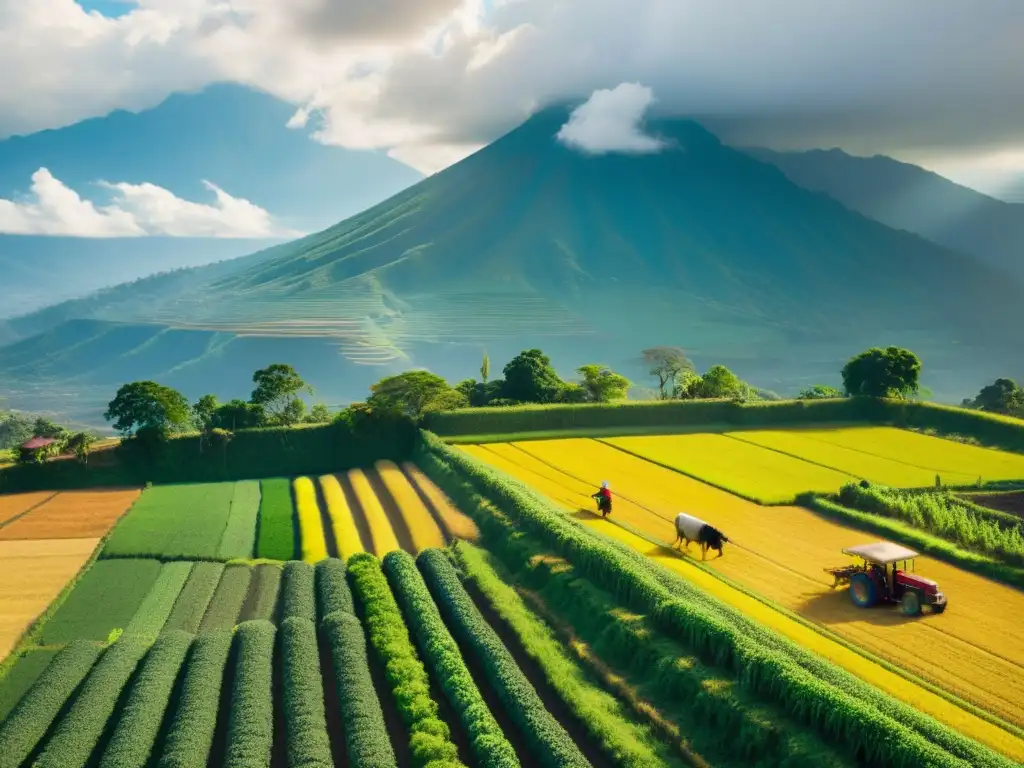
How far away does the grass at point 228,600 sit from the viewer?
24098 mm

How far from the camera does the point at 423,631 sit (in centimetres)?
2205

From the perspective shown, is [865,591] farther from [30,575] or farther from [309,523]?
[30,575]

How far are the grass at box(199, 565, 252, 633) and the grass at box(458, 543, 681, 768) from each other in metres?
7.88

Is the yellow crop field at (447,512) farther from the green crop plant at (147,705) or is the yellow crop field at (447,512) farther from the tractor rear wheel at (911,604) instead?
the tractor rear wheel at (911,604)

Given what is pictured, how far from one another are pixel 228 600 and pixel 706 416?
38454 mm

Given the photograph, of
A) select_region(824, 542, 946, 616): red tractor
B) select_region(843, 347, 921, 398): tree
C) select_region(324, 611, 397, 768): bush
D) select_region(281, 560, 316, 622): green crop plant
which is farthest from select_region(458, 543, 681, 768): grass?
select_region(843, 347, 921, 398): tree

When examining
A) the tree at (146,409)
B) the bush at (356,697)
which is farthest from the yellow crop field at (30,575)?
the tree at (146,409)

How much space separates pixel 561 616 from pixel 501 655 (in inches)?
142

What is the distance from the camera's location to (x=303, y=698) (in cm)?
1848

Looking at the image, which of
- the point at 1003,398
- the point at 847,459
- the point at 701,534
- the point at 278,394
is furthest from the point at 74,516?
the point at 1003,398

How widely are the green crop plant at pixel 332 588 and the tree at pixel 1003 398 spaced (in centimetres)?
5560

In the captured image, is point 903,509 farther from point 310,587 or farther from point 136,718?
point 136,718

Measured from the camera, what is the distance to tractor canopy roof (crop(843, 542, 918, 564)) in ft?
71.6

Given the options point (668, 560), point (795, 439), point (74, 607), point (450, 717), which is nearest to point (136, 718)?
point (450, 717)
